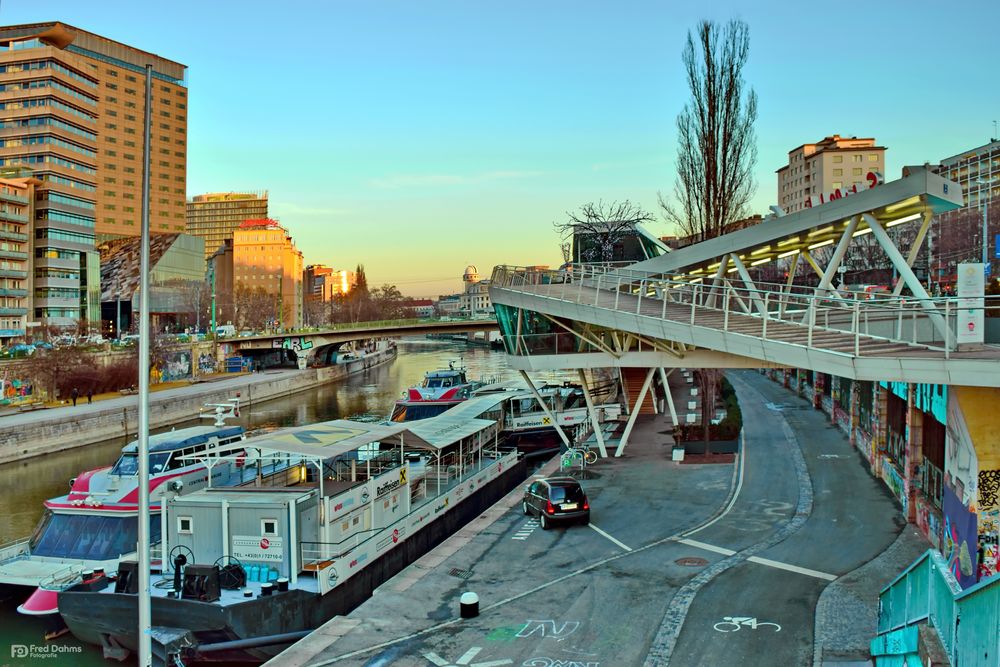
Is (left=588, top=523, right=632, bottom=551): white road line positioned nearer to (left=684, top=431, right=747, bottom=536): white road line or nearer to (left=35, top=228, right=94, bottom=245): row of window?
(left=684, top=431, right=747, bottom=536): white road line

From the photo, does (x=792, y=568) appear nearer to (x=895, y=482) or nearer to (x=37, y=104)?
Answer: (x=895, y=482)

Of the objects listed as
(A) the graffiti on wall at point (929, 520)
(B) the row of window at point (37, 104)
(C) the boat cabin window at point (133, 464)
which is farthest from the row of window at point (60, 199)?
(A) the graffiti on wall at point (929, 520)

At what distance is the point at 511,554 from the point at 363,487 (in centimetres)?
400

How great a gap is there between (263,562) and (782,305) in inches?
613

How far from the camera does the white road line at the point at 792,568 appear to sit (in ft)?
54.2

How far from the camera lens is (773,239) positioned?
22797mm

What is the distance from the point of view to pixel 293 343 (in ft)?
319

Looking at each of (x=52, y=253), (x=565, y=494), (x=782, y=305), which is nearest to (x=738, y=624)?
(x=565, y=494)

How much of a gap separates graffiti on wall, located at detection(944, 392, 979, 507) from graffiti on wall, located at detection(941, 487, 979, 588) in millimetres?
226

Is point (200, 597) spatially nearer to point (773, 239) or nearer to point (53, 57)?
point (773, 239)

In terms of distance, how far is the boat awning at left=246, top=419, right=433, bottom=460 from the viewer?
59.7 feet

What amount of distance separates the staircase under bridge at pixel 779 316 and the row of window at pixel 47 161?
7720 cm

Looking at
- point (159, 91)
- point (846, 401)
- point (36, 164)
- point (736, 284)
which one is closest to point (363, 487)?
point (846, 401)

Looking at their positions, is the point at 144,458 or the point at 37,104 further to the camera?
the point at 37,104
